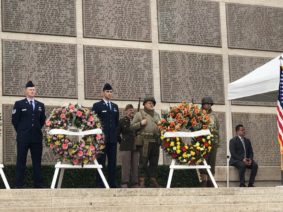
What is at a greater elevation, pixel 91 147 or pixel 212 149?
pixel 91 147

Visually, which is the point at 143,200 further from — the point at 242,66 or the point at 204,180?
the point at 242,66

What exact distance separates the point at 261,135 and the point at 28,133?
6545 mm

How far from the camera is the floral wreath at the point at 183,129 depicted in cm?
1428

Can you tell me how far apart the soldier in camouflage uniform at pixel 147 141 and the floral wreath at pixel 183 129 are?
238 mm

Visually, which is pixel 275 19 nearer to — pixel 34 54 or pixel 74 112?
pixel 34 54

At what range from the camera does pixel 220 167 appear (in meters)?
17.1

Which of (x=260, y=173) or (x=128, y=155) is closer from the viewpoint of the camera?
(x=128, y=155)

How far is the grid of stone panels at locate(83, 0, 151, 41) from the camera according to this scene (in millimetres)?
17203

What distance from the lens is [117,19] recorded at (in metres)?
17.5

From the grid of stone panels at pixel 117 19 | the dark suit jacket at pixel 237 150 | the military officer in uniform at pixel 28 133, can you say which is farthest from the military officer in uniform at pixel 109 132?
the dark suit jacket at pixel 237 150

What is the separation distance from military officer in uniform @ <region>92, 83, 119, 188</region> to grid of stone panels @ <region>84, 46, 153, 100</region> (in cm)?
260

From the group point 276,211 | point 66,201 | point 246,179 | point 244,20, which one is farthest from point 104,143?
point 244,20

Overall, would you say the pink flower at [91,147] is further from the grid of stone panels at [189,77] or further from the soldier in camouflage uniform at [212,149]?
the grid of stone panels at [189,77]

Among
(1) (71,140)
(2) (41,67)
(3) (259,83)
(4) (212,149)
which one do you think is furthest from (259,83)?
(2) (41,67)
